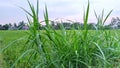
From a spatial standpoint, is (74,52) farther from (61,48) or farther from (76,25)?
(76,25)

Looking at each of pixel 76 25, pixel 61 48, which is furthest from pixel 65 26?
pixel 61 48

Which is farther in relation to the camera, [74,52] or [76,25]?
[76,25]

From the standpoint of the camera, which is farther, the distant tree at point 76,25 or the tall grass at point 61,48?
the distant tree at point 76,25

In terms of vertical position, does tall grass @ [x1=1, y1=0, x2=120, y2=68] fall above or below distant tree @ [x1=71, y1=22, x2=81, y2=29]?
below

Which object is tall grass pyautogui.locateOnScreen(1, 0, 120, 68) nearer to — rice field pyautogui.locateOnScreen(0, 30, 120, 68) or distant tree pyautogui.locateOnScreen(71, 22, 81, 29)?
rice field pyautogui.locateOnScreen(0, 30, 120, 68)

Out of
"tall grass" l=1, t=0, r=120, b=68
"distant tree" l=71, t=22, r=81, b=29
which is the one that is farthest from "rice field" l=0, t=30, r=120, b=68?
"distant tree" l=71, t=22, r=81, b=29

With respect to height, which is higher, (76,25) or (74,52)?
(76,25)

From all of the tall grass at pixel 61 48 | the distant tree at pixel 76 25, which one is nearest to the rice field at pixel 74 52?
the tall grass at pixel 61 48

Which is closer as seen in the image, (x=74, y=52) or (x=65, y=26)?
(x=74, y=52)

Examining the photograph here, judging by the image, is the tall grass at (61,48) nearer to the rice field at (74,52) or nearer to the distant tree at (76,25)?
the rice field at (74,52)

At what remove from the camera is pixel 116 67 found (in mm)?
4262

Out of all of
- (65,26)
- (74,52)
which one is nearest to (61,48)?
(74,52)

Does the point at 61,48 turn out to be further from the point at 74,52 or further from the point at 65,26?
the point at 65,26

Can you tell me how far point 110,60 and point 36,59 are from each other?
0.86 meters
